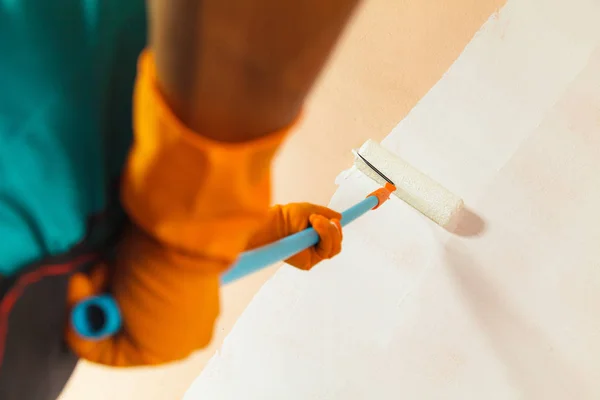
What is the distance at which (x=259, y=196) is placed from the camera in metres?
0.33

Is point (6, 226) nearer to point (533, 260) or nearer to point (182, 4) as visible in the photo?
point (182, 4)

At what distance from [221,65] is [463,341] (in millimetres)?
730

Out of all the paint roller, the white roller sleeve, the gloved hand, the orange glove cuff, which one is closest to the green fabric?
the orange glove cuff

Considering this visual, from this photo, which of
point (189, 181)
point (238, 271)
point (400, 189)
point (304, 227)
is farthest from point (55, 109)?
point (400, 189)

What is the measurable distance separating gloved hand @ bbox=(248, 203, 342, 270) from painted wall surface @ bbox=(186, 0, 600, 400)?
0.21 metres

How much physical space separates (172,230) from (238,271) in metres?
0.21

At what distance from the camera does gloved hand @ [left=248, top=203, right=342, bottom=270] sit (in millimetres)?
650

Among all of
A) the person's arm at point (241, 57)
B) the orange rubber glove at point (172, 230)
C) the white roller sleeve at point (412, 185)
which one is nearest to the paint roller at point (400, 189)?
the white roller sleeve at point (412, 185)

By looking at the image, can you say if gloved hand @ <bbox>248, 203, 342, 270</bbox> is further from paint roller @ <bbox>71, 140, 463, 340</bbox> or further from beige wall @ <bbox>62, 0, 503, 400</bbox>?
beige wall @ <bbox>62, 0, 503, 400</bbox>

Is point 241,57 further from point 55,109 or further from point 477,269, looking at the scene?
point 477,269

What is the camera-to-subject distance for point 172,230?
33 centimetres

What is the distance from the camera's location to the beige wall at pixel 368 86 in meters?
0.92

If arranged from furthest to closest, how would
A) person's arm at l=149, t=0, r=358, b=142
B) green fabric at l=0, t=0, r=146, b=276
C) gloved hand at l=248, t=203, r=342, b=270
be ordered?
gloved hand at l=248, t=203, r=342, b=270
green fabric at l=0, t=0, r=146, b=276
person's arm at l=149, t=0, r=358, b=142

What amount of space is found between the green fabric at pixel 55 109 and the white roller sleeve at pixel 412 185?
0.57 m
